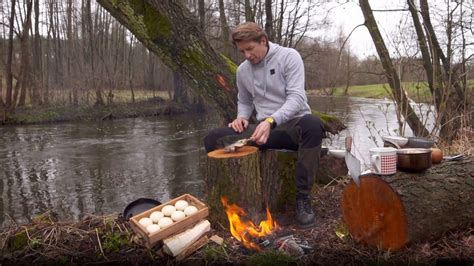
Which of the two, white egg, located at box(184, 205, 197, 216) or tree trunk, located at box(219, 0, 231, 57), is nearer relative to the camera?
white egg, located at box(184, 205, 197, 216)

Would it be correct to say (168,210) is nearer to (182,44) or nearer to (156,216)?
(156,216)

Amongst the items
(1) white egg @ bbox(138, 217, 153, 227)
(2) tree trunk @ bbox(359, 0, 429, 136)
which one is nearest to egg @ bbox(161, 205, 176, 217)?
(1) white egg @ bbox(138, 217, 153, 227)

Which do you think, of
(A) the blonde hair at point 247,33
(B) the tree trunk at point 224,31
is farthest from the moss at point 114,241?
(B) the tree trunk at point 224,31

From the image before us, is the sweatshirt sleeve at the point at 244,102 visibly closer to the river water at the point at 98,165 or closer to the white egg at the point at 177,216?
the white egg at the point at 177,216

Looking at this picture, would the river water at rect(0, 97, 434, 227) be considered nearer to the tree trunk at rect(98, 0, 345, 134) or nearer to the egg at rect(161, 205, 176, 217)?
the egg at rect(161, 205, 176, 217)

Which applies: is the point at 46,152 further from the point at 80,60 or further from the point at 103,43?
the point at 103,43

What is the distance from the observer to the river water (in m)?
5.91

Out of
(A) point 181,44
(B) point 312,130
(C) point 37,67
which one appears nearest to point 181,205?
(B) point 312,130

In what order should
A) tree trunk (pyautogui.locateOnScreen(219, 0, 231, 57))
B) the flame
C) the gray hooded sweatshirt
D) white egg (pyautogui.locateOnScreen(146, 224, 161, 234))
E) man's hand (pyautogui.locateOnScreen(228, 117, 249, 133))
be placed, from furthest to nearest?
tree trunk (pyautogui.locateOnScreen(219, 0, 231, 57)), man's hand (pyautogui.locateOnScreen(228, 117, 249, 133)), the gray hooded sweatshirt, the flame, white egg (pyautogui.locateOnScreen(146, 224, 161, 234))

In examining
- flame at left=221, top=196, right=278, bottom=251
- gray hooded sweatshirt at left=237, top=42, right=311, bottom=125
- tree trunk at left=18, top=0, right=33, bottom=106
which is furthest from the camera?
tree trunk at left=18, top=0, right=33, bottom=106

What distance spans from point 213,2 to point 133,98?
5.56 meters

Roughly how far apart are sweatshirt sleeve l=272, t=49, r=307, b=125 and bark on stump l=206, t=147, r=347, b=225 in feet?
1.13

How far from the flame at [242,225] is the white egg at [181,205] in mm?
278

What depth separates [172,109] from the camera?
18609 millimetres
